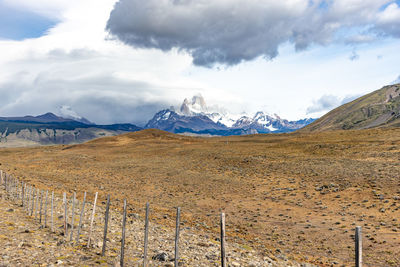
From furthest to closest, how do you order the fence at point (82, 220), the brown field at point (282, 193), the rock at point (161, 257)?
the brown field at point (282, 193) → the rock at point (161, 257) → the fence at point (82, 220)

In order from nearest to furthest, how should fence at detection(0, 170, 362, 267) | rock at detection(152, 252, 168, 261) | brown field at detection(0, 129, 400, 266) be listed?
fence at detection(0, 170, 362, 267)
rock at detection(152, 252, 168, 261)
brown field at detection(0, 129, 400, 266)

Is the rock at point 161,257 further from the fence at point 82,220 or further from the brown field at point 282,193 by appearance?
the brown field at point 282,193

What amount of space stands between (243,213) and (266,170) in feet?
59.8

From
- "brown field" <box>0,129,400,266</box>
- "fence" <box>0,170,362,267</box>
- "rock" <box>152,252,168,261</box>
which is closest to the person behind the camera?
"fence" <box>0,170,362,267</box>

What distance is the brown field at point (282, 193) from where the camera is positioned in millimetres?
19266

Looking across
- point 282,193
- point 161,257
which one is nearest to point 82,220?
point 161,257

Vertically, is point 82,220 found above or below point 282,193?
above

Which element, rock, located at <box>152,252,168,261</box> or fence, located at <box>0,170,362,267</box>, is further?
rock, located at <box>152,252,168,261</box>

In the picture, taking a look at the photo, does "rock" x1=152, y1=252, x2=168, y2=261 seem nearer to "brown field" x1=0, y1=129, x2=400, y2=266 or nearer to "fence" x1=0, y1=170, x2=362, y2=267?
"fence" x1=0, y1=170, x2=362, y2=267

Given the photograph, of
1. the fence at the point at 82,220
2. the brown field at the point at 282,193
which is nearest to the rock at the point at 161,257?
the fence at the point at 82,220

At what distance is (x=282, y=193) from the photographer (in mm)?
32844

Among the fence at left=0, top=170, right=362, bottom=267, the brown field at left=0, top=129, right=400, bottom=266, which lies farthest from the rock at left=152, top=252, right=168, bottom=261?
the brown field at left=0, top=129, right=400, bottom=266

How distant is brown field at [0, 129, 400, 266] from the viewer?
19.3 metres

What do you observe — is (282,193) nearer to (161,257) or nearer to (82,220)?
(82,220)
